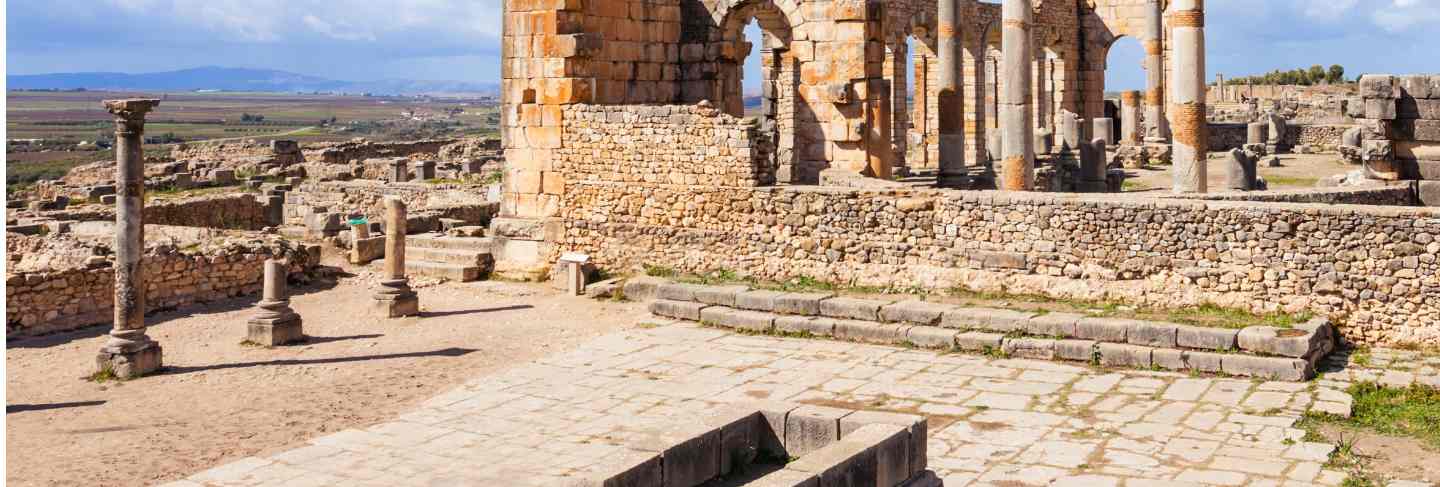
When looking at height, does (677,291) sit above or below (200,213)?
below

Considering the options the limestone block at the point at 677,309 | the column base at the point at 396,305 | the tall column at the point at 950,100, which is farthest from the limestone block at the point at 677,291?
the tall column at the point at 950,100

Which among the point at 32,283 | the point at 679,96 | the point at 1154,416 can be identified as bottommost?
the point at 1154,416

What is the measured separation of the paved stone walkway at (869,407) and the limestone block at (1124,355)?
0.60 ft

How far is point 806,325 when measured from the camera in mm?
13711

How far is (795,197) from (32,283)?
770 cm

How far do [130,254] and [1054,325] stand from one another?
8189 mm

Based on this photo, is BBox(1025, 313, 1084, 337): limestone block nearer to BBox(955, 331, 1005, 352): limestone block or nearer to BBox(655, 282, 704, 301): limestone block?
BBox(955, 331, 1005, 352): limestone block

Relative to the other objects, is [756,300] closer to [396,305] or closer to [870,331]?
[870,331]

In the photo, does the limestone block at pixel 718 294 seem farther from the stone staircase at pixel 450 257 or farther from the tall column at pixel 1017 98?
the tall column at pixel 1017 98

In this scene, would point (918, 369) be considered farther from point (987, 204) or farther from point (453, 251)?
point (453, 251)

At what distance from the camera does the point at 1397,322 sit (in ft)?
39.1

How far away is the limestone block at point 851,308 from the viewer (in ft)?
44.7

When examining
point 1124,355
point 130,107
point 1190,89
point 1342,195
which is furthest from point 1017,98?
point 130,107

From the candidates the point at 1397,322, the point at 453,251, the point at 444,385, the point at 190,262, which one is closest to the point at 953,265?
the point at 1397,322
